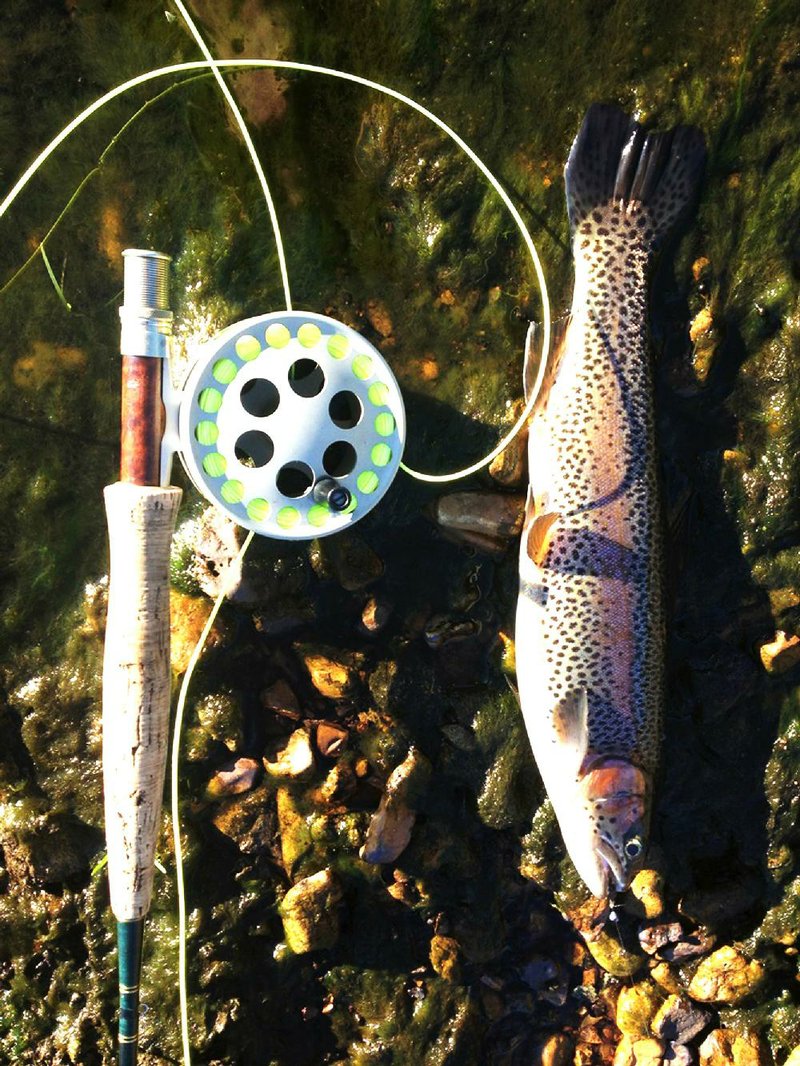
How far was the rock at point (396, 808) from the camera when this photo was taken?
10.3 feet

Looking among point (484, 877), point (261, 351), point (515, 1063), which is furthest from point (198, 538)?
point (515, 1063)

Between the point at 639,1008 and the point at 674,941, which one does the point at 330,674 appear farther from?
the point at 639,1008

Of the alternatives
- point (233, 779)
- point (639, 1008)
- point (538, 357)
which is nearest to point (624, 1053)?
point (639, 1008)

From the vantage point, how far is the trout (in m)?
2.89

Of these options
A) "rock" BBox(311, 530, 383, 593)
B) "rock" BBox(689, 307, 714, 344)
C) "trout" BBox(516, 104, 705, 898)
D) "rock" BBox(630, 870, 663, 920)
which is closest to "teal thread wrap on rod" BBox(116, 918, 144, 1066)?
"rock" BBox(311, 530, 383, 593)

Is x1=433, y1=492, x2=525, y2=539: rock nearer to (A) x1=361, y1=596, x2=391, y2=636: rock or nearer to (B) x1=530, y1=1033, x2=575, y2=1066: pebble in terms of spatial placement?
(A) x1=361, y1=596, x2=391, y2=636: rock

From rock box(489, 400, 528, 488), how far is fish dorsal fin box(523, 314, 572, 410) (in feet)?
0.45

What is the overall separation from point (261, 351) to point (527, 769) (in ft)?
6.25

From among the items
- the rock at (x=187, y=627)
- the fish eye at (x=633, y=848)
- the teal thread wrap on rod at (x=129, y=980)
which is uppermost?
the rock at (x=187, y=627)

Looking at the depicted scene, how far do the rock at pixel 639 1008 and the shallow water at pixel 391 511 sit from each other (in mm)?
350

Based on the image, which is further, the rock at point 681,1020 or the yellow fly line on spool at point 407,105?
the rock at point 681,1020

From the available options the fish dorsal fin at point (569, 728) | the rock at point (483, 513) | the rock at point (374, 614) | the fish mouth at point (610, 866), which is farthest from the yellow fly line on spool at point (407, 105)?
the fish mouth at point (610, 866)

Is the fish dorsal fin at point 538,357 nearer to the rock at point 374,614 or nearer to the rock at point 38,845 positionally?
the rock at point 374,614

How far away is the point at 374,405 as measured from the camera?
102 inches
